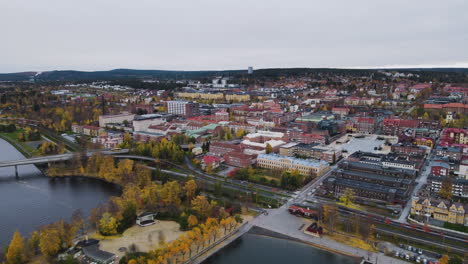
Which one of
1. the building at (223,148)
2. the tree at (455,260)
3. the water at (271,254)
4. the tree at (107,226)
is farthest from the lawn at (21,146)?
the tree at (455,260)

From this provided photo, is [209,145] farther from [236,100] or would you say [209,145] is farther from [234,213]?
[236,100]

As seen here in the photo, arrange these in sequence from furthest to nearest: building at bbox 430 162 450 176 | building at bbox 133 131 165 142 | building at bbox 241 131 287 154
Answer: building at bbox 133 131 165 142 < building at bbox 241 131 287 154 < building at bbox 430 162 450 176

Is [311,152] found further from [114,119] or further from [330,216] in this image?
[114,119]

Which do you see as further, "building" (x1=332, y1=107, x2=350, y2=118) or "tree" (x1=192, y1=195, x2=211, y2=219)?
"building" (x1=332, y1=107, x2=350, y2=118)

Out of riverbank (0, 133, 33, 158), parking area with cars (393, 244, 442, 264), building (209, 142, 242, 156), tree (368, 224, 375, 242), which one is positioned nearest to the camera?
parking area with cars (393, 244, 442, 264)

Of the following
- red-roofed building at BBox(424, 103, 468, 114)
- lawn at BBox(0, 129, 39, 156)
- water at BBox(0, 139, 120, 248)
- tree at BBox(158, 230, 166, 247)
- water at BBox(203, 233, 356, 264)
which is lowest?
water at BBox(203, 233, 356, 264)

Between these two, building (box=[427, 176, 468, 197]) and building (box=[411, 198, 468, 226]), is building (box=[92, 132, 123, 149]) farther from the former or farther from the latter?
building (box=[427, 176, 468, 197])

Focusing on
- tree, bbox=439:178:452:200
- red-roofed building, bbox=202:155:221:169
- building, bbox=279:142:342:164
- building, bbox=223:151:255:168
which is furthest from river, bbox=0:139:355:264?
building, bbox=279:142:342:164
